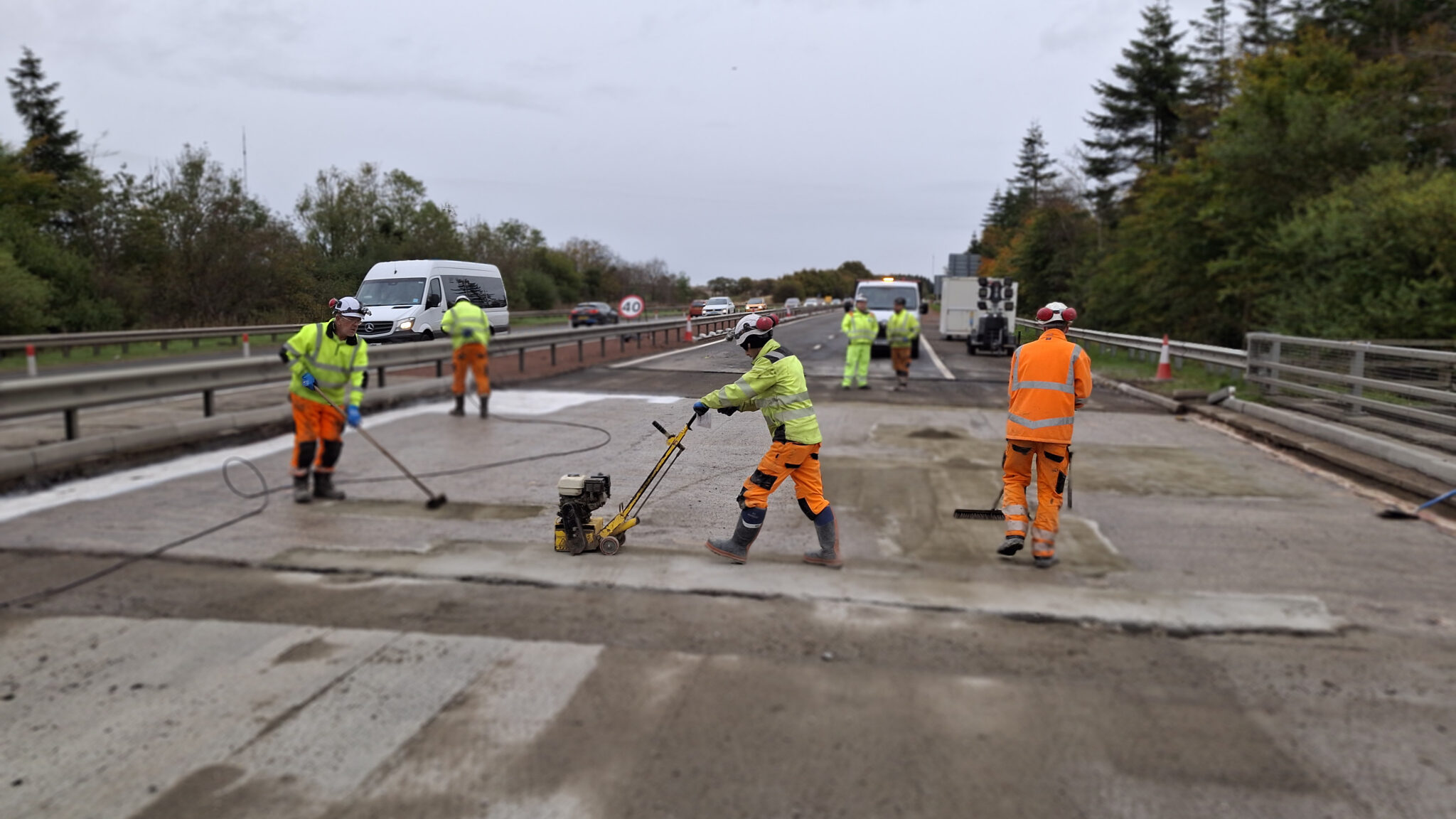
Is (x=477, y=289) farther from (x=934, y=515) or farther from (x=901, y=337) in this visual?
(x=901, y=337)

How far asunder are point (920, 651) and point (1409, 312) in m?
18.1

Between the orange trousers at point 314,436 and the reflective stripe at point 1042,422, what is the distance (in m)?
4.19

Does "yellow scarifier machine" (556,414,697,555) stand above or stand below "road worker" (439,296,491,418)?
below

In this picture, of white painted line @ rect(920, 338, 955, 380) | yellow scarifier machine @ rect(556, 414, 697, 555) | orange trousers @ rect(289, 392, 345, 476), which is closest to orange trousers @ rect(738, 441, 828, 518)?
yellow scarifier machine @ rect(556, 414, 697, 555)

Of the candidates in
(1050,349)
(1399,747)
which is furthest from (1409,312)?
(1399,747)

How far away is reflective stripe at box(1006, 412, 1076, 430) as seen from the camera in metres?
6.07

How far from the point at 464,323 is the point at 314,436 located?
164 inches

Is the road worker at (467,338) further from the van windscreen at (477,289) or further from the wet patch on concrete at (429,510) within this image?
the wet patch on concrete at (429,510)

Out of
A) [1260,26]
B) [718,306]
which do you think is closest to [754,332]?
[718,306]

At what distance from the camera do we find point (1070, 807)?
11.9ft

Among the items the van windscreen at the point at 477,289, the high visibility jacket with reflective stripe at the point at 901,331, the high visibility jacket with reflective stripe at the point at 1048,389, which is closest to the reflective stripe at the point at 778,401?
the van windscreen at the point at 477,289

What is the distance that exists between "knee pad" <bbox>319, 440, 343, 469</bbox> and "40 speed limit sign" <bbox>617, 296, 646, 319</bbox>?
3186mm

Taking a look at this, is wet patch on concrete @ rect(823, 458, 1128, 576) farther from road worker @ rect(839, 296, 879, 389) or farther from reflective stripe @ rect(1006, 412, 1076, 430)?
road worker @ rect(839, 296, 879, 389)

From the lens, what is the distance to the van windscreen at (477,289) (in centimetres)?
264
